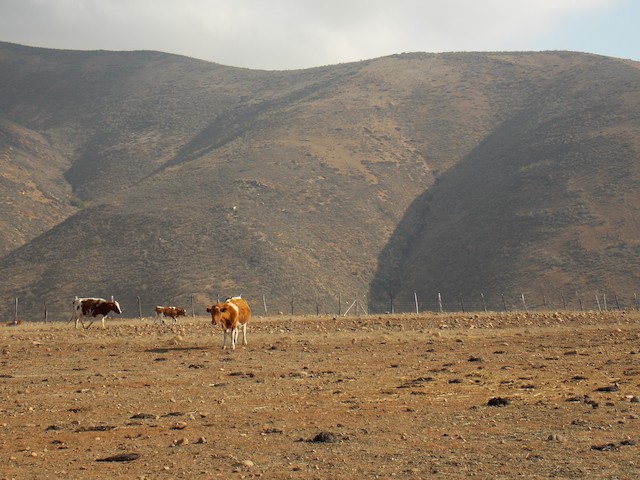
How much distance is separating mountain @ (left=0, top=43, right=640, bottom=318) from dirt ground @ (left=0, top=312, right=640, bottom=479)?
27334mm

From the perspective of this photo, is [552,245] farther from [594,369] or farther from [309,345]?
[594,369]

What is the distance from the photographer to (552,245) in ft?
242

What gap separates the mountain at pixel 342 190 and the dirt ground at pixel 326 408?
89.7 feet

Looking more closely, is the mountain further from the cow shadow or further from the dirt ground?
the dirt ground

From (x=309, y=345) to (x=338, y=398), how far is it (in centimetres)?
1093

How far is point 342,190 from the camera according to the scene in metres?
91.8

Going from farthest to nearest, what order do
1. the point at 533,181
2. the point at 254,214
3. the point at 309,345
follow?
the point at 533,181
the point at 254,214
the point at 309,345

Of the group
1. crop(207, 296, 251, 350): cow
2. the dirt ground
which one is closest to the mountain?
crop(207, 296, 251, 350): cow

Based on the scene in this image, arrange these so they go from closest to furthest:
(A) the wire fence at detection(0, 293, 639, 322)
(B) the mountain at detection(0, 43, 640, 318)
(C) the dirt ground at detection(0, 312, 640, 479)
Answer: (C) the dirt ground at detection(0, 312, 640, 479) → (A) the wire fence at detection(0, 293, 639, 322) → (B) the mountain at detection(0, 43, 640, 318)

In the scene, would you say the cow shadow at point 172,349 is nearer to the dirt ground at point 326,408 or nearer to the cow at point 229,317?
the dirt ground at point 326,408

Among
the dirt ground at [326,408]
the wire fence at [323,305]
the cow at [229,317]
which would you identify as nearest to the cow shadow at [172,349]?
the dirt ground at [326,408]

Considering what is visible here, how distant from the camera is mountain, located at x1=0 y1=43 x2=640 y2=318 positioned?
232 feet

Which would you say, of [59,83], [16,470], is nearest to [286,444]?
[16,470]

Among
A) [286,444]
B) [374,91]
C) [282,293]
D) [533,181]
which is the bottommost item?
[286,444]
